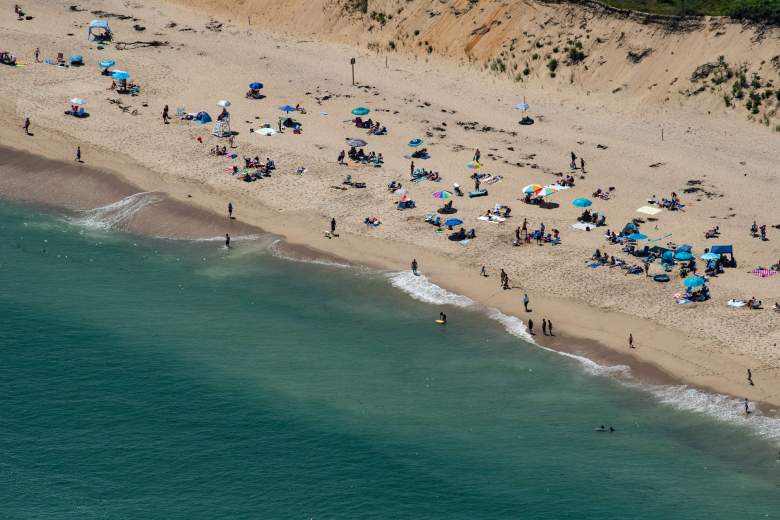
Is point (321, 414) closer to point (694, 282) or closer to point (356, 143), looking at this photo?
point (694, 282)

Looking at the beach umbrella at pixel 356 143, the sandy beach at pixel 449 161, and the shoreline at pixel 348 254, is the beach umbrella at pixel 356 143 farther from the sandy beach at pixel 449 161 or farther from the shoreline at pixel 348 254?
the shoreline at pixel 348 254

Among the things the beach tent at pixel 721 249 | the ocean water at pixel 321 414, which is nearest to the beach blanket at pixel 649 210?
the beach tent at pixel 721 249

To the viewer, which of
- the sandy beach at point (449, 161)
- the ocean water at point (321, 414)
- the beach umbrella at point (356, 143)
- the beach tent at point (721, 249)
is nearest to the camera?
the ocean water at point (321, 414)

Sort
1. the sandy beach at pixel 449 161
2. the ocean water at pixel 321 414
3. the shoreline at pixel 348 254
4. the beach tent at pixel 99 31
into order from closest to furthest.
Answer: the ocean water at pixel 321 414
the shoreline at pixel 348 254
the sandy beach at pixel 449 161
the beach tent at pixel 99 31

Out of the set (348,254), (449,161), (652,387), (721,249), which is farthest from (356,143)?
(652,387)

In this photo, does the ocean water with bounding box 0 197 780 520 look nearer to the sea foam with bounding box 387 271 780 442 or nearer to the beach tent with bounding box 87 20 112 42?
the sea foam with bounding box 387 271 780 442

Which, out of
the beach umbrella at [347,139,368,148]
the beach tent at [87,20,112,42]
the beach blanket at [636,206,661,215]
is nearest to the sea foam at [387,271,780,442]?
the beach blanket at [636,206,661,215]

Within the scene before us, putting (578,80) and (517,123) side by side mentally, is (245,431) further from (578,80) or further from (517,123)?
(578,80)
